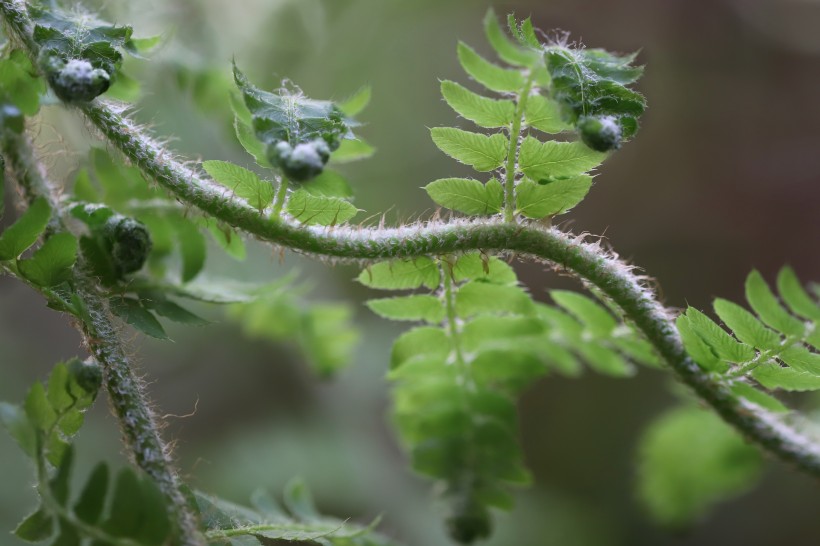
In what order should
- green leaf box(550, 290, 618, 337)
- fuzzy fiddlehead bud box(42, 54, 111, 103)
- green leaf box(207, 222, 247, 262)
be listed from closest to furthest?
1. fuzzy fiddlehead bud box(42, 54, 111, 103)
2. green leaf box(207, 222, 247, 262)
3. green leaf box(550, 290, 618, 337)

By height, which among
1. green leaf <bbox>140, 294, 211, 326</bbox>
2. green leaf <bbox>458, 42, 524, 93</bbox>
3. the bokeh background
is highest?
the bokeh background

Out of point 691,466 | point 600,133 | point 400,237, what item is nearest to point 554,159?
point 600,133

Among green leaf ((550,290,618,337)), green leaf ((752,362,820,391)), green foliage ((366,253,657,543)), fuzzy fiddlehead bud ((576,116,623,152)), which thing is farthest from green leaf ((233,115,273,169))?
green leaf ((752,362,820,391))

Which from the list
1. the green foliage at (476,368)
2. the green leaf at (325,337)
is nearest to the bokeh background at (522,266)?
the green leaf at (325,337)

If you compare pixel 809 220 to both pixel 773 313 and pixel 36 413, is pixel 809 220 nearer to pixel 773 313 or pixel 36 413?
pixel 773 313

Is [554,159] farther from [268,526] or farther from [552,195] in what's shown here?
[268,526]

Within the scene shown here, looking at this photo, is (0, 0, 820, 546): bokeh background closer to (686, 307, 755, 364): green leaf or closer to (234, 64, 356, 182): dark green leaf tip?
(234, 64, 356, 182): dark green leaf tip

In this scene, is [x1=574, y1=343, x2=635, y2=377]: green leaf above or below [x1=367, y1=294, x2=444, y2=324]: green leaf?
above
